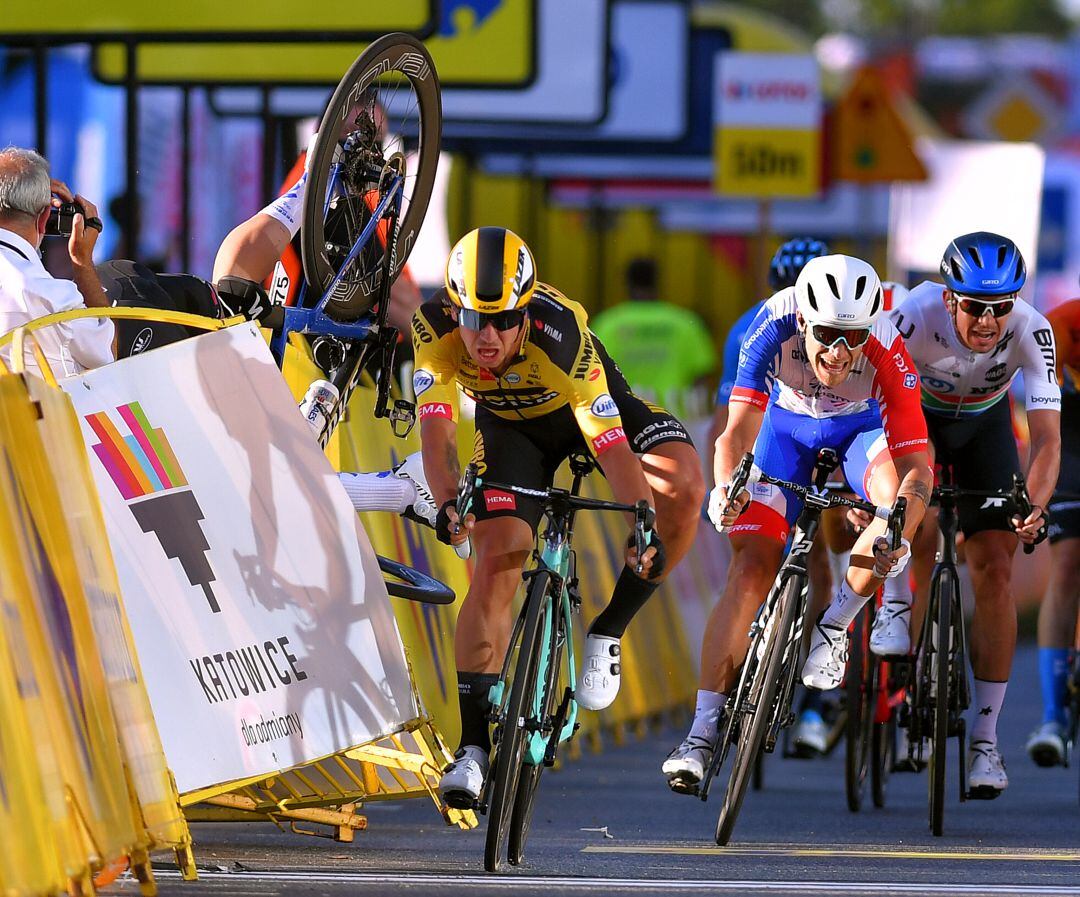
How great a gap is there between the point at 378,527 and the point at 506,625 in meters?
1.77

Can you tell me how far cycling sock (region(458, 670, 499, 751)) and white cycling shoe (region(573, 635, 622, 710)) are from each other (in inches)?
20.4

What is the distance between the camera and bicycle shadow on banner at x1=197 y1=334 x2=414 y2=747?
7230 millimetres

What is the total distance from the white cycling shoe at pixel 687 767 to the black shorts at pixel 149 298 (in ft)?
7.42

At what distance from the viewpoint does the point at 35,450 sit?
6.01 metres

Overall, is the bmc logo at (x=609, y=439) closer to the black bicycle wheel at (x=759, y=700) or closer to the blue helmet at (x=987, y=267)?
the black bicycle wheel at (x=759, y=700)

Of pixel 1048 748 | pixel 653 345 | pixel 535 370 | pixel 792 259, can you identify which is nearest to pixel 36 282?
pixel 535 370

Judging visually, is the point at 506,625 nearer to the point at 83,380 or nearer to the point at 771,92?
the point at 83,380

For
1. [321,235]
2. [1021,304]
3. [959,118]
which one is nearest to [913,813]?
[1021,304]

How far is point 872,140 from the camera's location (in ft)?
62.4

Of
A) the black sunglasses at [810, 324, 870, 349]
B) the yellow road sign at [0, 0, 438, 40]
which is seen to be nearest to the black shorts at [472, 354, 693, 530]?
the black sunglasses at [810, 324, 870, 349]

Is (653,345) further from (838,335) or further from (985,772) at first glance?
(838,335)

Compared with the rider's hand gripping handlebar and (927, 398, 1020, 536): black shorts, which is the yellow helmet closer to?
the rider's hand gripping handlebar

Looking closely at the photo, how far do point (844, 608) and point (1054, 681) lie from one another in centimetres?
229

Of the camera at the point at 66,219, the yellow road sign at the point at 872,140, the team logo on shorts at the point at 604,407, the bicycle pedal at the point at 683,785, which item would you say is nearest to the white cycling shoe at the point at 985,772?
the bicycle pedal at the point at 683,785
